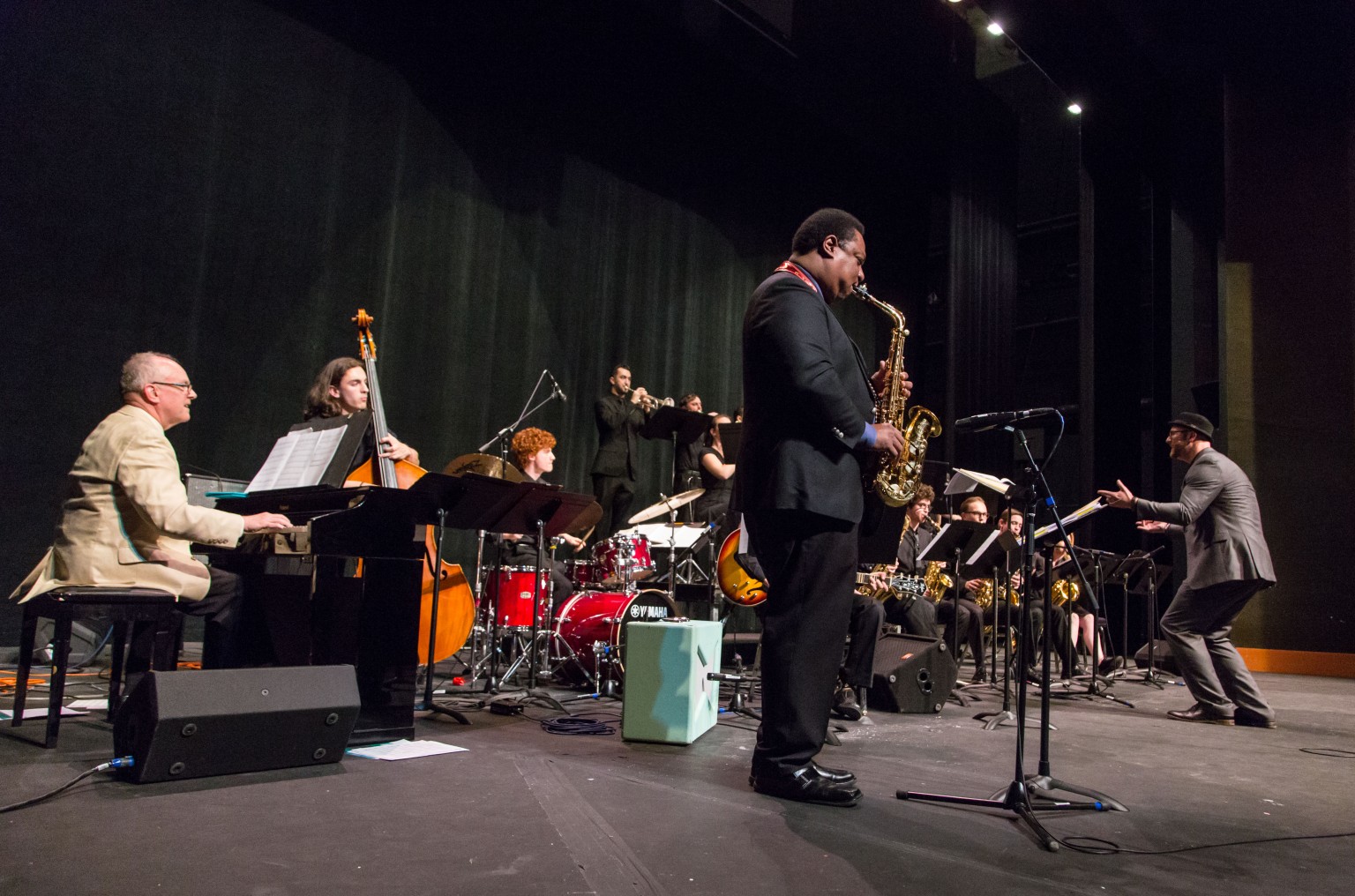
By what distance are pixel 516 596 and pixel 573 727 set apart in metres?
1.91

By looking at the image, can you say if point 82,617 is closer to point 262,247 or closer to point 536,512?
point 536,512

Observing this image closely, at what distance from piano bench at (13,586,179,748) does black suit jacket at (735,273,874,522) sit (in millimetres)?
2236

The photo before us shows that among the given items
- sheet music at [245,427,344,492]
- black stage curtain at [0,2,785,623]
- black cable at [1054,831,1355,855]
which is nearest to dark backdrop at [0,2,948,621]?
black stage curtain at [0,2,785,623]

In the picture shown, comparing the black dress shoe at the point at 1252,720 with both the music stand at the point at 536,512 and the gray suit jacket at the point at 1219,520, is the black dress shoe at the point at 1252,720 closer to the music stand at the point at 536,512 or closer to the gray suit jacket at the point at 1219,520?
the gray suit jacket at the point at 1219,520

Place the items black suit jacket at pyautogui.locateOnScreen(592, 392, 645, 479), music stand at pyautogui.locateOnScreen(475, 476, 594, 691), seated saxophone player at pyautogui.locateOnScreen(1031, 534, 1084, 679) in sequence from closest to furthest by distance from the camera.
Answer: music stand at pyautogui.locateOnScreen(475, 476, 594, 691)
seated saxophone player at pyautogui.locateOnScreen(1031, 534, 1084, 679)
black suit jacket at pyautogui.locateOnScreen(592, 392, 645, 479)

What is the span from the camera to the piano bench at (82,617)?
3.30 meters

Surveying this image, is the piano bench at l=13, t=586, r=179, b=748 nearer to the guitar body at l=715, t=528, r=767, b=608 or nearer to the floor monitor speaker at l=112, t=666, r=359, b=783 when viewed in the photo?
the floor monitor speaker at l=112, t=666, r=359, b=783

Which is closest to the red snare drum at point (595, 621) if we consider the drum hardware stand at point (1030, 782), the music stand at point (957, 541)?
the music stand at point (957, 541)

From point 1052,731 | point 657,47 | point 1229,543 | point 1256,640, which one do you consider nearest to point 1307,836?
point 1052,731

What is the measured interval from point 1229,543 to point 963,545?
143 centimetres

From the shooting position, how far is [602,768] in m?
3.22

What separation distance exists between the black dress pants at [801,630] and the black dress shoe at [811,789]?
0.08 ft

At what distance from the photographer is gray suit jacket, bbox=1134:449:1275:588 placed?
5199mm

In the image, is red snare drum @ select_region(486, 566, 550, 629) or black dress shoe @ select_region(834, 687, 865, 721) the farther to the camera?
red snare drum @ select_region(486, 566, 550, 629)
